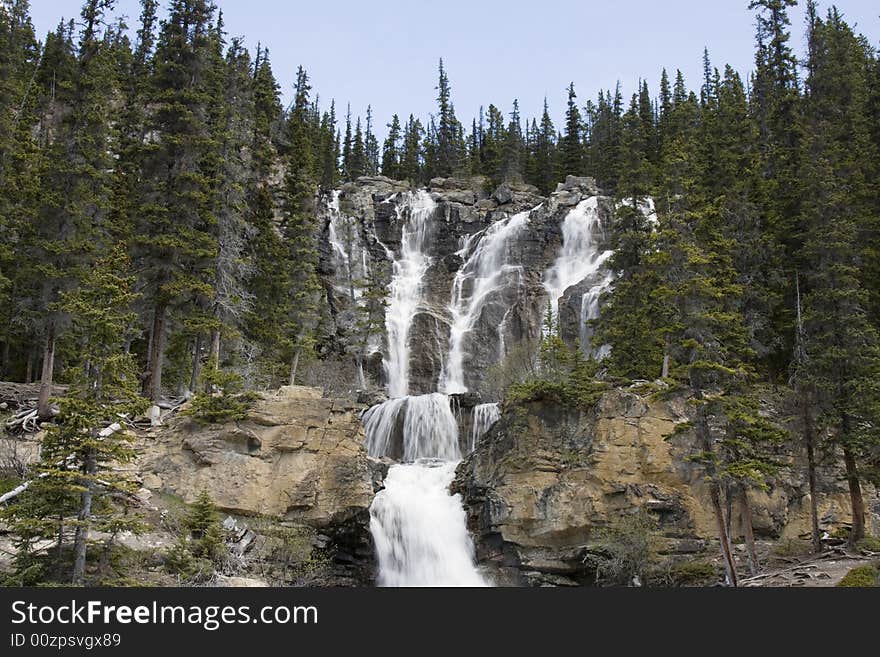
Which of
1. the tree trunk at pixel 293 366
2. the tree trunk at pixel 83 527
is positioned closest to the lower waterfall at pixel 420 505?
the tree trunk at pixel 293 366

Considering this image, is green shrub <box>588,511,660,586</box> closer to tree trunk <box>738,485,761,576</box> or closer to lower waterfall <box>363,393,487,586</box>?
tree trunk <box>738,485,761,576</box>

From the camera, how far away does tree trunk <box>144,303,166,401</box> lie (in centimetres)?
2869

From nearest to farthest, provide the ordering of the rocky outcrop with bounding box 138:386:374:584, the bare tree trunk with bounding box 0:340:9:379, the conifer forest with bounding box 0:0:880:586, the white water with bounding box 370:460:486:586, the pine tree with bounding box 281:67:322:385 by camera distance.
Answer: the conifer forest with bounding box 0:0:880:586 → the rocky outcrop with bounding box 138:386:374:584 → the white water with bounding box 370:460:486:586 → the bare tree trunk with bounding box 0:340:9:379 → the pine tree with bounding box 281:67:322:385

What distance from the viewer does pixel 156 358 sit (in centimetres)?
2888

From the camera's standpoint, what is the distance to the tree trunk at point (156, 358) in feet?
94.1

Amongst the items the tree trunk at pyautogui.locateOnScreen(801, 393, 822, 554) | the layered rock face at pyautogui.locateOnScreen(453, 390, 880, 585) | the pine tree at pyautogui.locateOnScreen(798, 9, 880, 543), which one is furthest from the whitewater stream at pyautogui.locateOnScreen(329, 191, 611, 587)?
the pine tree at pyautogui.locateOnScreen(798, 9, 880, 543)

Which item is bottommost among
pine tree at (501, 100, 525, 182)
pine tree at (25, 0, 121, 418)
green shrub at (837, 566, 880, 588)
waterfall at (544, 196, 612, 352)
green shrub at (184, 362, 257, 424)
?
green shrub at (837, 566, 880, 588)

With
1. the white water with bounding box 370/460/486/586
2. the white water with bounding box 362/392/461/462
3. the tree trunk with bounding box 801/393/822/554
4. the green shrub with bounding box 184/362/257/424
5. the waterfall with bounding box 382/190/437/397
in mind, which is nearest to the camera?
the tree trunk with bounding box 801/393/822/554

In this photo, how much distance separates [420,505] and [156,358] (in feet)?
41.6

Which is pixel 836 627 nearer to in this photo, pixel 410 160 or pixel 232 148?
pixel 232 148

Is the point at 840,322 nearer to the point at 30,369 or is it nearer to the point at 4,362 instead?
the point at 30,369

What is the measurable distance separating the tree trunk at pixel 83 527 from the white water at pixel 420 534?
1433cm

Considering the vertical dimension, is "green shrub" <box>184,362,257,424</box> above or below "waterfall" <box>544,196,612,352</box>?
below

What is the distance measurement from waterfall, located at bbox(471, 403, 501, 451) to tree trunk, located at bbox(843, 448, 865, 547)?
1576 cm
